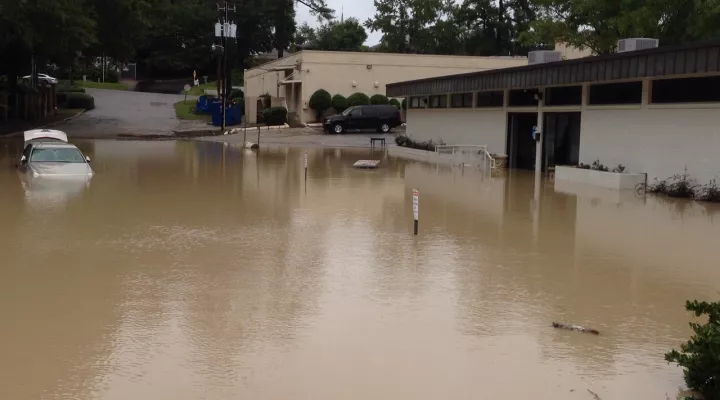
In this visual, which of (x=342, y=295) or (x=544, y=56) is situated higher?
(x=544, y=56)

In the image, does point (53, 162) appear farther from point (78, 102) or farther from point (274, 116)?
point (78, 102)

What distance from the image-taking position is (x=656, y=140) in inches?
784

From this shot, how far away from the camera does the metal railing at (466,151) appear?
27517 mm

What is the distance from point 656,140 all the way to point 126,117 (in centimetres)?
4329

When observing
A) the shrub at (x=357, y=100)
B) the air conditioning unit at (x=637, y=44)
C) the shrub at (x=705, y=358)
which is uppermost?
the air conditioning unit at (x=637, y=44)

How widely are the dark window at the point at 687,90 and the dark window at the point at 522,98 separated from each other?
21.6 ft

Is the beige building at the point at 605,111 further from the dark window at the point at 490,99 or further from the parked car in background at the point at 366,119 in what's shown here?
the parked car in background at the point at 366,119

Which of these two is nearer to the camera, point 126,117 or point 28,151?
point 28,151

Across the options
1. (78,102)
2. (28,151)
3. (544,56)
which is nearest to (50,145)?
(28,151)

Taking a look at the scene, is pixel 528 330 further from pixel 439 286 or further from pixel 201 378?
pixel 201 378

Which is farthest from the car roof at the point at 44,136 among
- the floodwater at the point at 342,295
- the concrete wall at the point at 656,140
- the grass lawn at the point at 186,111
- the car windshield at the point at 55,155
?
the grass lawn at the point at 186,111

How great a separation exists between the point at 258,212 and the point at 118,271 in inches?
229

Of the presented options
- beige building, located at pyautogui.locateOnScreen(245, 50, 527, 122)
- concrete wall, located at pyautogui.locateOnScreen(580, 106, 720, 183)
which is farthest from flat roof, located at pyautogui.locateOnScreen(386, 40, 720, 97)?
beige building, located at pyautogui.locateOnScreen(245, 50, 527, 122)

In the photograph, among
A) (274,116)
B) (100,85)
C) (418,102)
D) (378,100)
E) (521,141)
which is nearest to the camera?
(521,141)
